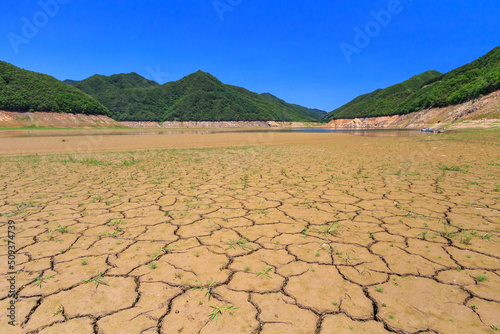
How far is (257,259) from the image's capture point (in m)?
2.60

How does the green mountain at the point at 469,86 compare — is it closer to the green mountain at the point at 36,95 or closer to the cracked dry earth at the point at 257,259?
the cracked dry earth at the point at 257,259

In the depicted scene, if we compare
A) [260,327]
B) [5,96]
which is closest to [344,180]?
[260,327]

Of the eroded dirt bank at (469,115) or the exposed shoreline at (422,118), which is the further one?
the exposed shoreline at (422,118)

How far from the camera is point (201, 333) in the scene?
1.63 metres

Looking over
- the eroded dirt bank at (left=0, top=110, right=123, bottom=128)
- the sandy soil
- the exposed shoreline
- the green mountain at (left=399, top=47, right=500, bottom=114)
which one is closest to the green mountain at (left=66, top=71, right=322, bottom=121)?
the exposed shoreline

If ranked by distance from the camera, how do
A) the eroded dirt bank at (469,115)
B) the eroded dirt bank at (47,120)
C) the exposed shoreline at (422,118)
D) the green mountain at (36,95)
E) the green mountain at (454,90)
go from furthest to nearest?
1. the green mountain at (36,95)
2. the eroded dirt bank at (47,120)
3. the green mountain at (454,90)
4. the exposed shoreline at (422,118)
5. the eroded dirt bank at (469,115)

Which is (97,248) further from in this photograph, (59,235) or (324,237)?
(324,237)

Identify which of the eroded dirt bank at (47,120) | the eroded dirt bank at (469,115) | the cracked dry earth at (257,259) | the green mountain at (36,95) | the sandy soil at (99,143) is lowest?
the sandy soil at (99,143)

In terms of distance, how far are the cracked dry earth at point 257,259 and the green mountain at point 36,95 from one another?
65.2 metres

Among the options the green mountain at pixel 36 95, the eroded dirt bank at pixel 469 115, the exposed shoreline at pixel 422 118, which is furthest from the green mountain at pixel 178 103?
the eroded dirt bank at pixel 469 115

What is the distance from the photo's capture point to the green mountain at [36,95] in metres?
52.1

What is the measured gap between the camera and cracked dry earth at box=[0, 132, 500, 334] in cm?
177

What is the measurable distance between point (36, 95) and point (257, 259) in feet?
249

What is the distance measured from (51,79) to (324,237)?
93225 millimetres
